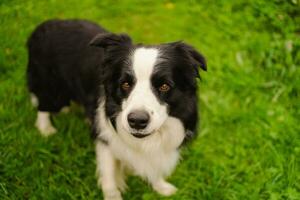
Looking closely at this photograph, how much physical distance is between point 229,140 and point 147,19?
187 centimetres

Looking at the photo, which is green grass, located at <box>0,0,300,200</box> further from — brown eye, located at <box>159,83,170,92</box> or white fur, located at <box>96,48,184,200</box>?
brown eye, located at <box>159,83,170,92</box>

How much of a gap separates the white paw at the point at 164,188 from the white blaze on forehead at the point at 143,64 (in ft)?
3.75

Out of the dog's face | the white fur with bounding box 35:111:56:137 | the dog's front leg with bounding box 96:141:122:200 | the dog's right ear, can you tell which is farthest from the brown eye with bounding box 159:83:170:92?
the white fur with bounding box 35:111:56:137

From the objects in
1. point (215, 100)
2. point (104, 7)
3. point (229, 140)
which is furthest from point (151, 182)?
point (104, 7)

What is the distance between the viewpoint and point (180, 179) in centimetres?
346

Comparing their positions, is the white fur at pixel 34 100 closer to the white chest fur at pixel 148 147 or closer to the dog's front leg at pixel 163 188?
the white chest fur at pixel 148 147

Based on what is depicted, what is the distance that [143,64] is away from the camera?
97.8 inches

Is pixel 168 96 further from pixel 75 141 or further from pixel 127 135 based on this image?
pixel 75 141

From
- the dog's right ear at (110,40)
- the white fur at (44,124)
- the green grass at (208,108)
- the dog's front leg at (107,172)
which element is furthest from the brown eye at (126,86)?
the white fur at (44,124)

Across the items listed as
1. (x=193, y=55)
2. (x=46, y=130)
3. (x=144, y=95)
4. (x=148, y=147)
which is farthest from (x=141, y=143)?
(x=46, y=130)

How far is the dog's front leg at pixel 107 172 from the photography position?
10.3 ft

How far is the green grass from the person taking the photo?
132 inches

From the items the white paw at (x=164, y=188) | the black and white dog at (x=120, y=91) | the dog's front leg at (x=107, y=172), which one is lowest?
the white paw at (x=164, y=188)

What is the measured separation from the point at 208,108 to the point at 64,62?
1.43 metres
